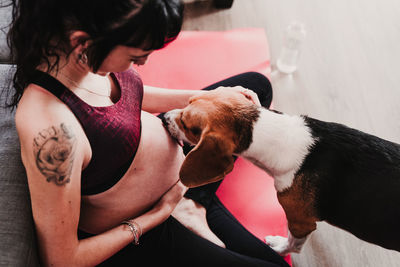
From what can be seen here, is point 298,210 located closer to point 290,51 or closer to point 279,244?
point 279,244

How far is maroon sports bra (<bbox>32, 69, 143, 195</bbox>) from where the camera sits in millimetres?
990

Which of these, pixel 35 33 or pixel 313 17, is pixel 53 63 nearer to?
pixel 35 33

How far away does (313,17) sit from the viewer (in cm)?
334

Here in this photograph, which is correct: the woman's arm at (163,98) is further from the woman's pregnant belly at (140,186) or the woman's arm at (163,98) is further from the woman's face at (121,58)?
the woman's face at (121,58)

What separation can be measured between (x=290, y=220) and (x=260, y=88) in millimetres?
761

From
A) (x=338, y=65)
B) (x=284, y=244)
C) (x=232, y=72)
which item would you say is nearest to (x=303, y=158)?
(x=284, y=244)

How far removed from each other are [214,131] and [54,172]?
61cm

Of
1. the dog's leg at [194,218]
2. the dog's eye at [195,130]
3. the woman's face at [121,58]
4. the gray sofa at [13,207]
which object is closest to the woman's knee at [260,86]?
the dog's eye at [195,130]

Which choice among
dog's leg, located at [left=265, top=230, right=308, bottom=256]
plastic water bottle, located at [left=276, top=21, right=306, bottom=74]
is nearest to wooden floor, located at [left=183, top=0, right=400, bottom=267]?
plastic water bottle, located at [left=276, top=21, right=306, bottom=74]

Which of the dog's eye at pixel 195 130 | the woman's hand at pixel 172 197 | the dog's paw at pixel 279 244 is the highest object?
the dog's eye at pixel 195 130

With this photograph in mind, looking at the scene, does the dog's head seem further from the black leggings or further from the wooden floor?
the wooden floor

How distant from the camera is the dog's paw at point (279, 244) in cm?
167

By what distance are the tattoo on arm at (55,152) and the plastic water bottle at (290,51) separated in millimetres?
2314

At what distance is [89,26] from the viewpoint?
86cm
